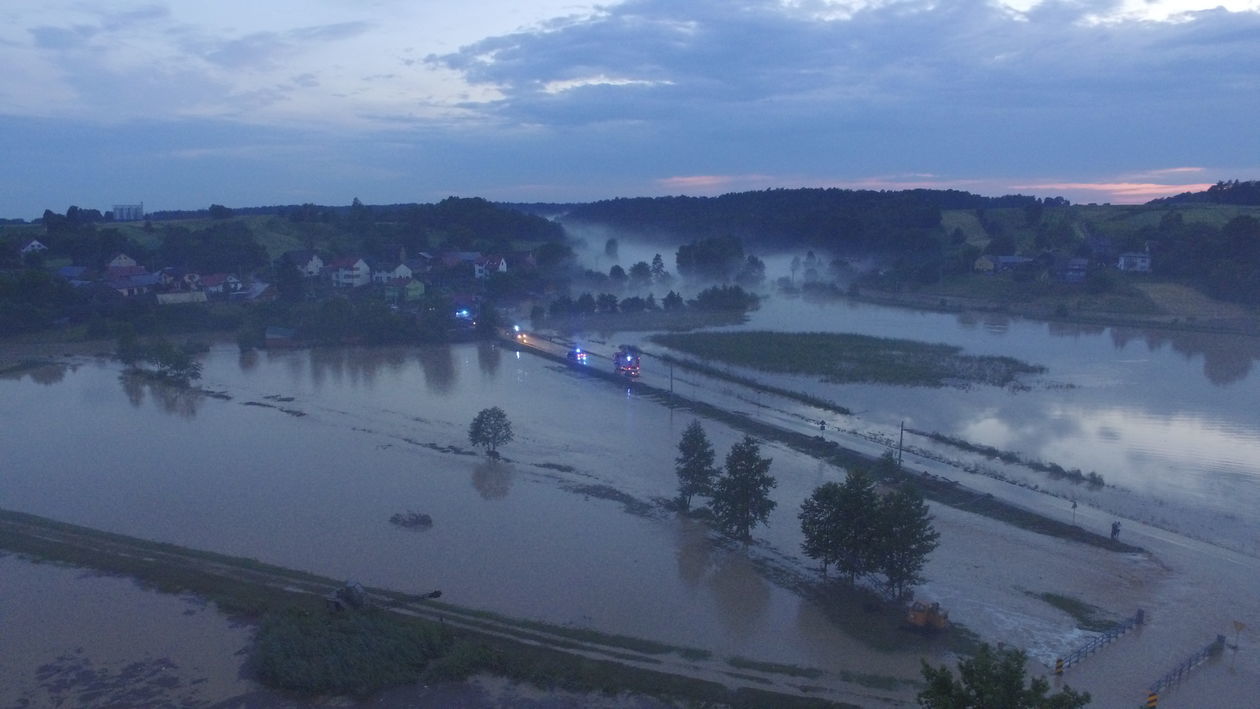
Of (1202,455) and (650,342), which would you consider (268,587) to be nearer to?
(1202,455)

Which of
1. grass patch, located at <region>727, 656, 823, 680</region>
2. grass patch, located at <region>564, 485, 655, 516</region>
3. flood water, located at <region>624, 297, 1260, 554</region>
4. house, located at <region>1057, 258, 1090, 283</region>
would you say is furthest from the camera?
house, located at <region>1057, 258, 1090, 283</region>

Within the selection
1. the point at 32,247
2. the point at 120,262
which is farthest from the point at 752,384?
the point at 32,247

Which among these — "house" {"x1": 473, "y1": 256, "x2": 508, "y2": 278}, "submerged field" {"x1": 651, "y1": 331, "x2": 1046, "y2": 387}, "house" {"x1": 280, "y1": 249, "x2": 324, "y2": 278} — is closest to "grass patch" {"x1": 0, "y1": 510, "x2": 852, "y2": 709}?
"submerged field" {"x1": 651, "y1": 331, "x2": 1046, "y2": 387}

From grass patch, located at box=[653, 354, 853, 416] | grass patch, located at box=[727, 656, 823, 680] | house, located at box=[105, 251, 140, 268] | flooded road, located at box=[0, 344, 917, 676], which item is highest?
house, located at box=[105, 251, 140, 268]

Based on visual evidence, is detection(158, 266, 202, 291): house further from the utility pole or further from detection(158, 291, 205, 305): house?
the utility pole

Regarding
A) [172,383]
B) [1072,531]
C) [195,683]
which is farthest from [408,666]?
[172,383]

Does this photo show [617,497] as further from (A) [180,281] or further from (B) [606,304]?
(A) [180,281]
